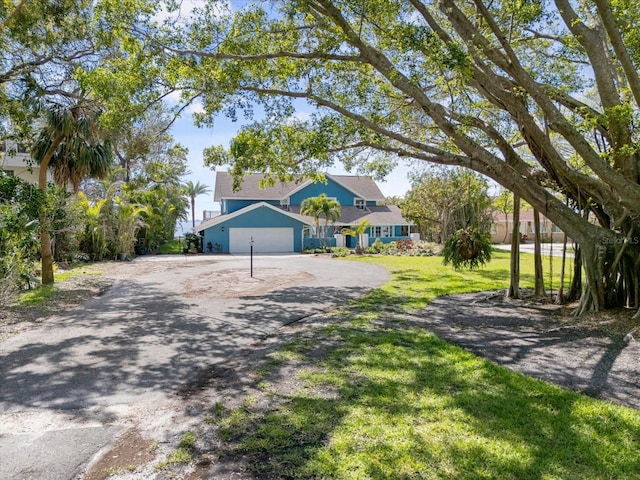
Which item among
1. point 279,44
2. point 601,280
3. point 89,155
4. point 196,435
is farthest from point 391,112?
point 89,155

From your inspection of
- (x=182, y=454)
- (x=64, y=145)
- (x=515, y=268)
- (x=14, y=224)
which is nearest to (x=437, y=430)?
(x=182, y=454)

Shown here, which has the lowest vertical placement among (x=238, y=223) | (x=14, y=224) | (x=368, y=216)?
(x=14, y=224)

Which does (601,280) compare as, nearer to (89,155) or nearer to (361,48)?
(361,48)

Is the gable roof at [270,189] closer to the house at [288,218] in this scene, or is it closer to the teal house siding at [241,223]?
the house at [288,218]

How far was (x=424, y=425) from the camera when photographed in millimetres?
3924

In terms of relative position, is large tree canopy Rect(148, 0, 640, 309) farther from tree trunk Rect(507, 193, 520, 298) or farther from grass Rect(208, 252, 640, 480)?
grass Rect(208, 252, 640, 480)

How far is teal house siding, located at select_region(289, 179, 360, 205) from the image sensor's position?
3703cm

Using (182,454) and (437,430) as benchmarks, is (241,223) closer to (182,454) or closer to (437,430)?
(182,454)

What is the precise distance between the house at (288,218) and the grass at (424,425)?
25.5 m

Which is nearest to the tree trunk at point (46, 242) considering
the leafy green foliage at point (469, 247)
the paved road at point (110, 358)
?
the paved road at point (110, 358)

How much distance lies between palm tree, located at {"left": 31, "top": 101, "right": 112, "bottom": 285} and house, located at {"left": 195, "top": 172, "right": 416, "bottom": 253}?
49.6ft

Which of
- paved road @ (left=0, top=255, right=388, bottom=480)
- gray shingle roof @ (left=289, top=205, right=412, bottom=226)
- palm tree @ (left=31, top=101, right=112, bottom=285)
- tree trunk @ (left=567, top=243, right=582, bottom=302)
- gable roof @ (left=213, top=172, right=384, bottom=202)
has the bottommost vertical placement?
paved road @ (left=0, top=255, right=388, bottom=480)

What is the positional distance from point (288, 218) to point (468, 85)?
2454 cm

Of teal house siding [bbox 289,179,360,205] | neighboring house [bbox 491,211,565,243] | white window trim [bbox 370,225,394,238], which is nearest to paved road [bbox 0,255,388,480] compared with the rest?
white window trim [bbox 370,225,394,238]
